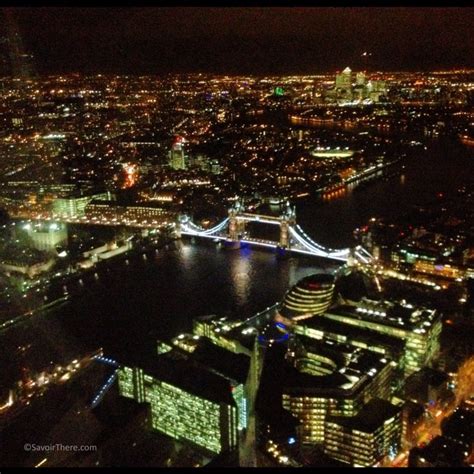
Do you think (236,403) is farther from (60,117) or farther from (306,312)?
(60,117)

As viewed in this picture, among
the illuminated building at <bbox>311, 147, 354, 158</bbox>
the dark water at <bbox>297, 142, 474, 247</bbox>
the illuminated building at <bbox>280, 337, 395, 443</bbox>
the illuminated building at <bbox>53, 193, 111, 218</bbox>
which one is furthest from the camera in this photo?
the illuminated building at <bbox>311, 147, 354, 158</bbox>

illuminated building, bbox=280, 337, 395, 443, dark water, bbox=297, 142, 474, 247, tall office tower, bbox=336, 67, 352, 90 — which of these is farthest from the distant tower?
tall office tower, bbox=336, 67, 352, 90

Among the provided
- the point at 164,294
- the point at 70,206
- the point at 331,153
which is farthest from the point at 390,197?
the point at 164,294

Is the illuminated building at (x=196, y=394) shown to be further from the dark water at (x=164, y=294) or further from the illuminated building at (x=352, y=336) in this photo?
the illuminated building at (x=352, y=336)

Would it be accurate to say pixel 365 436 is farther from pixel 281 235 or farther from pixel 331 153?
pixel 331 153

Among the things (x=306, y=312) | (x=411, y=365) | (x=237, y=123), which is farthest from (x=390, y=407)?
(x=237, y=123)

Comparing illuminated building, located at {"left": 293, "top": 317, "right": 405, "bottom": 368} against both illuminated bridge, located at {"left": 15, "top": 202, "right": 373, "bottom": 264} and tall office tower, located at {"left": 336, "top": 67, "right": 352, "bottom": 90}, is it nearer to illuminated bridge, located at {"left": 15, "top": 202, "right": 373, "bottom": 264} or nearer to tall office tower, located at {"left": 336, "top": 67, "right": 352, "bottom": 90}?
illuminated bridge, located at {"left": 15, "top": 202, "right": 373, "bottom": 264}
